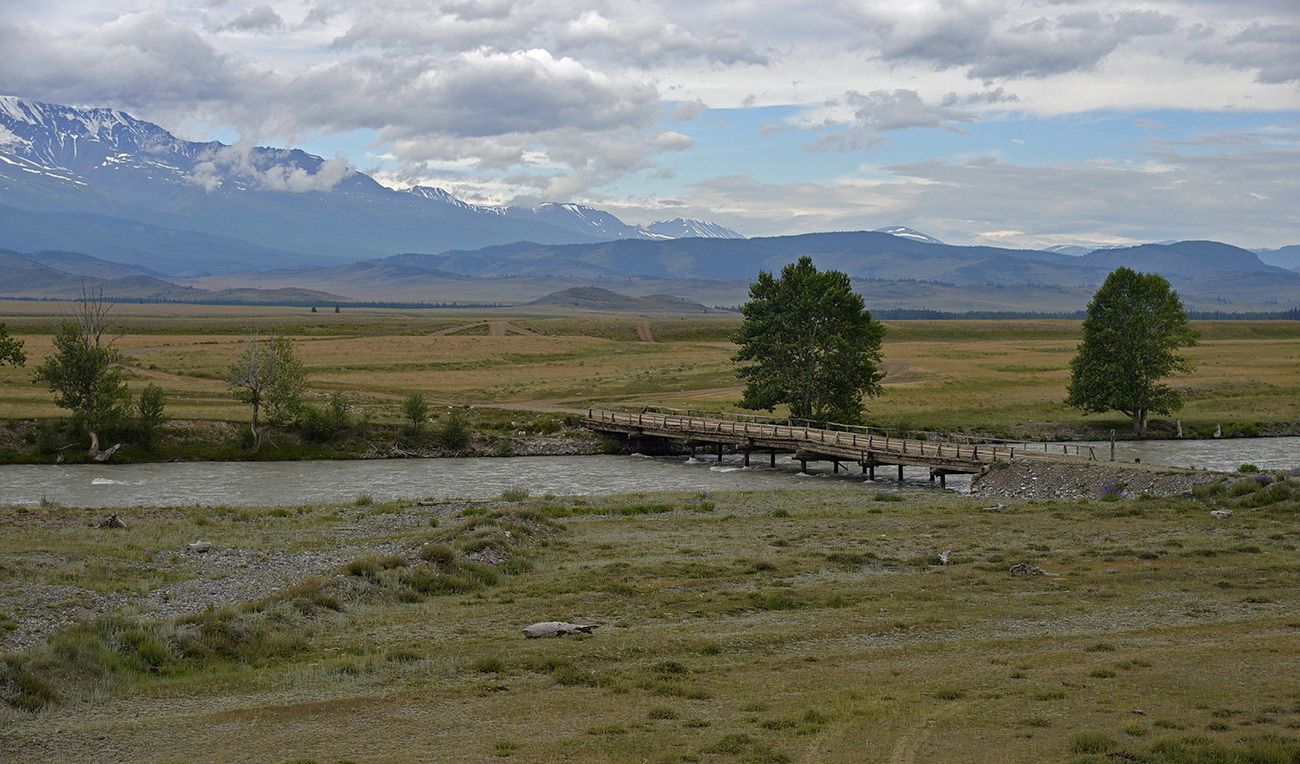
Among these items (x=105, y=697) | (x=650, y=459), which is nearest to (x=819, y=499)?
(x=650, y=459)

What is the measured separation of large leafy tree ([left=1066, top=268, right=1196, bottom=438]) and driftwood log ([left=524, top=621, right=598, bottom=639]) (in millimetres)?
59745

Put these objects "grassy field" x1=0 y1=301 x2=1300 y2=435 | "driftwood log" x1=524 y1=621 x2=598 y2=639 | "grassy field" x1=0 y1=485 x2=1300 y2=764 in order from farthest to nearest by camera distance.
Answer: "grassy field" x1=0 y1=301 x2=1300 y2=435 → "driftwood log" x1=524 y1=621 x2=598 y2=639 → "grassy field" x1=0 y1=485 x2=1300 y2=764

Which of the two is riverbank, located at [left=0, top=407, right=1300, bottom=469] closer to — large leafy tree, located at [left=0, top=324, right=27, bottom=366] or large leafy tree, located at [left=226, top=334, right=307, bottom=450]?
large leafy tree, located at [left=226, top=334, right=307, bottom=450]

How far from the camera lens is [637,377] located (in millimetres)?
105938

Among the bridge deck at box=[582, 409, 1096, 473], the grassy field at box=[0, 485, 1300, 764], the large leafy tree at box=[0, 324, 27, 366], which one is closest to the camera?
the grassy field at box=[0, 485, 1300, 764]

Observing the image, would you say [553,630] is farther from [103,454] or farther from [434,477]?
[103,454]

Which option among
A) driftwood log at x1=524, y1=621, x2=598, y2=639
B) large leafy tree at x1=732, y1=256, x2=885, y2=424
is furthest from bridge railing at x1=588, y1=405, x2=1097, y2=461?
driftwood log at x1=524, y1=621, x2=598, y2=639

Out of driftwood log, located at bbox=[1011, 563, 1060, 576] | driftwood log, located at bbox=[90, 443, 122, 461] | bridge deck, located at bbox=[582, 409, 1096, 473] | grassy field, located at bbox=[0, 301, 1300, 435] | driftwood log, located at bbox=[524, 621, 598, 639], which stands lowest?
driftwood log, located at bbox=[90, 443, 122, 461]

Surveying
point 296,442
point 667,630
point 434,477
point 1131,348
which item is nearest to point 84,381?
point 296,442

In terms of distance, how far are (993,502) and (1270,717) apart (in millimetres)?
30071

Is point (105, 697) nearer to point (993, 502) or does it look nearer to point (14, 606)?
point (14, 606)

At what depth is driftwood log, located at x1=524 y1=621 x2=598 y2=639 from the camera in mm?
22131

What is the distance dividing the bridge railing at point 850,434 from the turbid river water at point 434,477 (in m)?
2.03

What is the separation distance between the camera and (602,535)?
3681 centimetres
